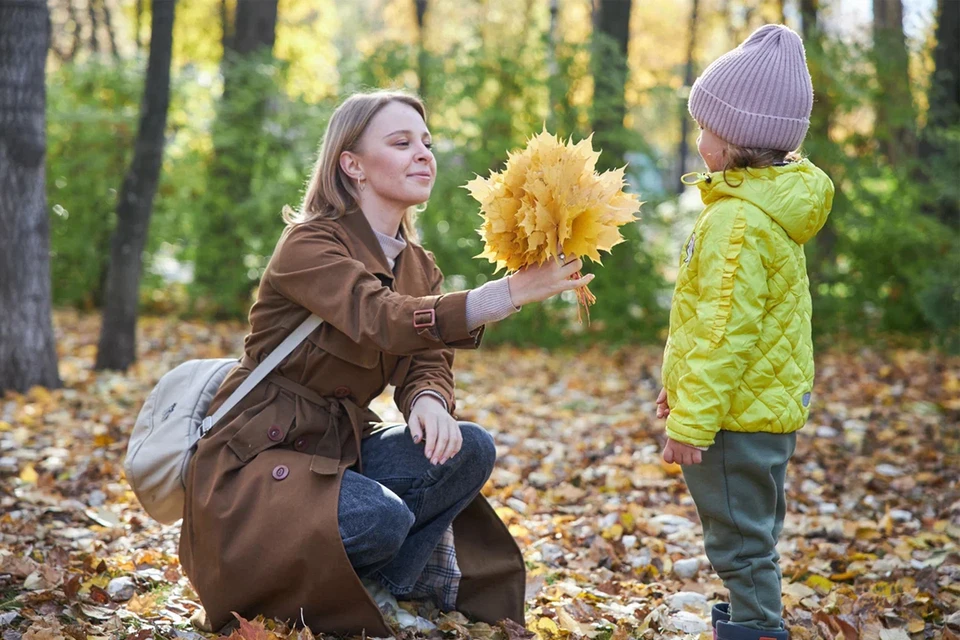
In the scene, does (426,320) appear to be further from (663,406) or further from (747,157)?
(747,157)

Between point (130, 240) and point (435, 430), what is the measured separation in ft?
15.4

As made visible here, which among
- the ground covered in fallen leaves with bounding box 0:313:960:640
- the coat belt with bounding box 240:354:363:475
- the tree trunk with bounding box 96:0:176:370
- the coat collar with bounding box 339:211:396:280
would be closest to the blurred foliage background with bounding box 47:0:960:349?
the ground covered in fallen leaves with bounding box 0:313:960:640

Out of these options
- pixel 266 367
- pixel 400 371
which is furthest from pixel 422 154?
pixel 266 367

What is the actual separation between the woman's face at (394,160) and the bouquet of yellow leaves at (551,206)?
52 centimetres

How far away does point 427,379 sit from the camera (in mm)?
3215

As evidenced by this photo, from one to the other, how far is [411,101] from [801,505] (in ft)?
9.03

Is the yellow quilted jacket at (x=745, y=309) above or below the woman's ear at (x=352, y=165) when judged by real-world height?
below

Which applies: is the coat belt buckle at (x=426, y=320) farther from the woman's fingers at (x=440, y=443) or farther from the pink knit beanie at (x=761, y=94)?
the pink knit beanie at (x=761, y=94)

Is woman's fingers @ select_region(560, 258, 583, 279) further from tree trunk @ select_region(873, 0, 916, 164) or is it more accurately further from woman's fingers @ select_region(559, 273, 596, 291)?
tree trunk @ select_region(873, 0, 916, 164)

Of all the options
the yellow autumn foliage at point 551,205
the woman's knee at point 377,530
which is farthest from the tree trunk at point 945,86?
the woman's knee at point 377,530

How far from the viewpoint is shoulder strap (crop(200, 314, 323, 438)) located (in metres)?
3.08

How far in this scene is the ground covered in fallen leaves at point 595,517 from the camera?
318 cm

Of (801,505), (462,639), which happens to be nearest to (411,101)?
(462,639)

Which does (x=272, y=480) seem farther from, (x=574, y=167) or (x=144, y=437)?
(x=574, y=167)
